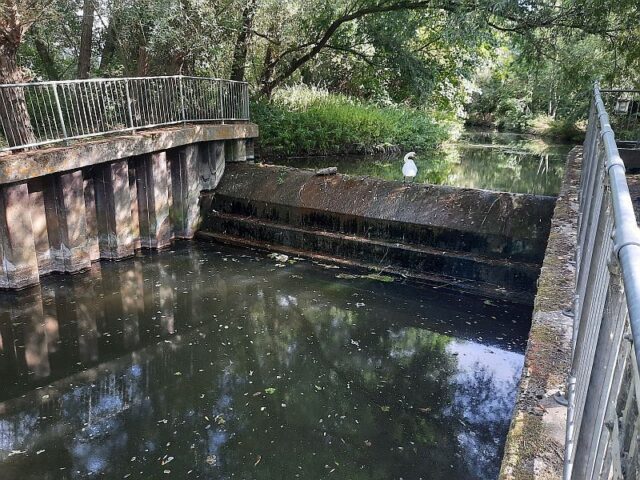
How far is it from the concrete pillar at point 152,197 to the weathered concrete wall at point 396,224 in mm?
984

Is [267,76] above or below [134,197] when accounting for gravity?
above

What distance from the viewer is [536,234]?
7.47 metres

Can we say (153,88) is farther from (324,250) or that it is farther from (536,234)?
(536,234)

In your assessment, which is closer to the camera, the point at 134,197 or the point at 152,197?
the point at 134,197

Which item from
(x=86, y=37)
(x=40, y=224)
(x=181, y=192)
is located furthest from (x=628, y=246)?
(x=86, y=37)

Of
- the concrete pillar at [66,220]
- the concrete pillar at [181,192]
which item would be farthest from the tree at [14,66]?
the concrete pillar at [181,192]

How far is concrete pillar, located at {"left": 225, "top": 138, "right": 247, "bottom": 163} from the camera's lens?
431 inches

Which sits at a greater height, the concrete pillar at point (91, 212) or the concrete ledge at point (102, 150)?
the concrete ledge at point (102, 150)

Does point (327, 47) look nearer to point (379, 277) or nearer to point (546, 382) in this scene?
point (379, 277)

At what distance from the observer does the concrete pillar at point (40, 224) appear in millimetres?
7398

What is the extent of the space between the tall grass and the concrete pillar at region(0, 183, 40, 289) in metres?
8.27

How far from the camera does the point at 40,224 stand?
7.52 meters

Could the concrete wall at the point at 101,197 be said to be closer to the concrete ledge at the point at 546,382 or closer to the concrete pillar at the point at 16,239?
the concrete pillar at the point at 16,239

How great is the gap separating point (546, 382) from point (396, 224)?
5.46 metres
